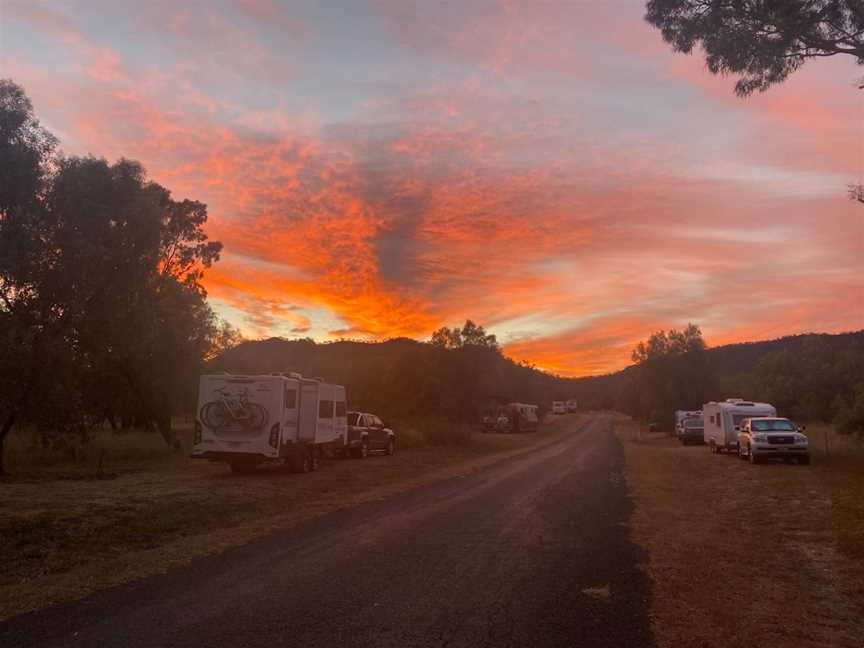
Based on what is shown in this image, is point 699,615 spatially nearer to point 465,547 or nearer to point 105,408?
point 465,547

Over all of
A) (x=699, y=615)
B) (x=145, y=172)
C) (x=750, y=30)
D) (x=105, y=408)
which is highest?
(x=145, y=172)

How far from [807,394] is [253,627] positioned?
240ft

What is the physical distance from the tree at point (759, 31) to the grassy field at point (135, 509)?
41.2 ft

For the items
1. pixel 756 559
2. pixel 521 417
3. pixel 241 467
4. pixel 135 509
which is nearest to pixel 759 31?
pixel 756 559

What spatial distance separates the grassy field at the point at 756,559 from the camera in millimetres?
6551

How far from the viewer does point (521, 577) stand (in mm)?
8453

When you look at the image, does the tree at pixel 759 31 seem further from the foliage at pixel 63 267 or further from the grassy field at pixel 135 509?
the foliage at pixel 63 267

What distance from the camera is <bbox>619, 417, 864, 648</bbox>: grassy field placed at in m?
6.55

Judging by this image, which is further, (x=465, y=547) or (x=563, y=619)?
(x=465, y=547)

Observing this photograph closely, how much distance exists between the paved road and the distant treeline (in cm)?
4125

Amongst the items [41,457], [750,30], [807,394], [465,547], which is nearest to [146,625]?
[465,547]

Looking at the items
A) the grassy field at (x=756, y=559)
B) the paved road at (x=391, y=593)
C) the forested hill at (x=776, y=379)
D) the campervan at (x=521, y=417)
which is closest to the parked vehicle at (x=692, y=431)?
the forested hill at (x=776, y=379)

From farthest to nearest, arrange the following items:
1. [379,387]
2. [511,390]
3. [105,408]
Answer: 1. [511,390]
2. [379,387]
3. [105,408]

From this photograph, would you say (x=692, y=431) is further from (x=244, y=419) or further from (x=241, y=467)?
(x=244, y=419)
